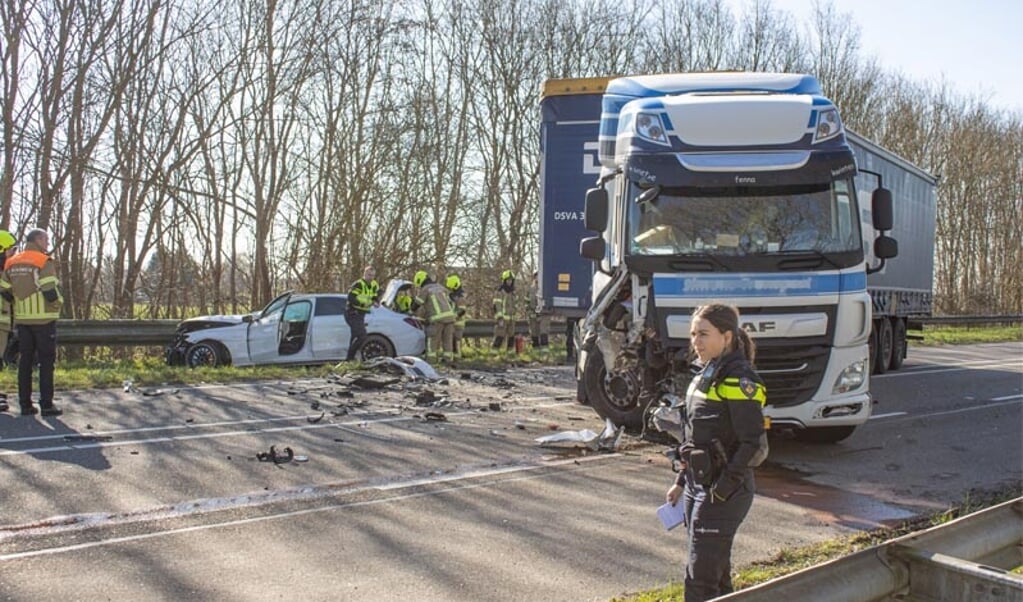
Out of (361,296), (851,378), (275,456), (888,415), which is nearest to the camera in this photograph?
(275,456)

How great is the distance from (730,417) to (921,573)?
1.00m

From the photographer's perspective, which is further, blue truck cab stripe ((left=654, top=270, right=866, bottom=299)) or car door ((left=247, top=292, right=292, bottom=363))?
car door ((left=247, top=292, right=292, bottom=363))

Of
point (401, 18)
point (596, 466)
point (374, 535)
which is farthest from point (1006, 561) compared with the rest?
point (401, 18)

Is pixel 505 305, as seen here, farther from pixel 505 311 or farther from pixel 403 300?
→ pixel 403 300

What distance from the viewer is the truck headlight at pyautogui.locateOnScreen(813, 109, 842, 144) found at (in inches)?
322

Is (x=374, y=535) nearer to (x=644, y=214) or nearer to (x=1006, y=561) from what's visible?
(x=1006, y=561)

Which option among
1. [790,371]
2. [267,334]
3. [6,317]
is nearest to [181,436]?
[6,317]

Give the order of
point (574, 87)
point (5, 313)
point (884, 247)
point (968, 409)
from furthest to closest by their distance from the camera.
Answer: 1. point (968, 409)
2. point (574, 87)
3. point (5, 313)
4. point (884, 247)

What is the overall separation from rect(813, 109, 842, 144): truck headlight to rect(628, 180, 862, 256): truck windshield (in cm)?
43

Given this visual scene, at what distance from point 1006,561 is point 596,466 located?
4.56 meters

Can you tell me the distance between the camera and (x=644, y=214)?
8328 mm

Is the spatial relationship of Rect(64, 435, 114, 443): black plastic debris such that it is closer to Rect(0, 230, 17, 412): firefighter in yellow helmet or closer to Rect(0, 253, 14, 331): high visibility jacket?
Rect(0, 230, 17, 412): firefighter in yellow helmet

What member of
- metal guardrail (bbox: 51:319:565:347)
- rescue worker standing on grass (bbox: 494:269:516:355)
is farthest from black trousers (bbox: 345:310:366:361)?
rescue worker standing on grass (bbox: 494:269:516:355)

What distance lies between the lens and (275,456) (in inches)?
296
